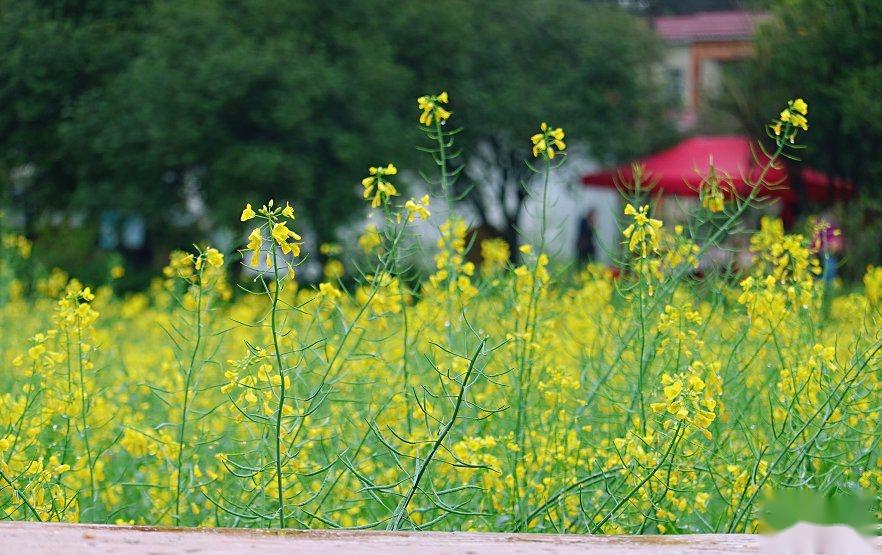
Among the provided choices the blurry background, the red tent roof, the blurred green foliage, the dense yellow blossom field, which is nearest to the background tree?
the blurry background

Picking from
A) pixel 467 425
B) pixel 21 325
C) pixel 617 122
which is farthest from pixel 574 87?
pixel 467 425

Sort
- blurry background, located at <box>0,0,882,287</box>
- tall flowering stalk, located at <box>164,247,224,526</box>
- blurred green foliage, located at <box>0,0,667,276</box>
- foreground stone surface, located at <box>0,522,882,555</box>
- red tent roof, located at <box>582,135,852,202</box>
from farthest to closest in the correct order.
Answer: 1. blurred green foliage, located at <box>0,0,667,276</box>
2. red tent roof, located at <box>582,135,852,202</box>
3. blurry background, located at <box>0,0,882,287</box>
4. tall flowering stalk, located at <box>164,247,224,526</box>
5. foreground stone surface, located at <box>0,522,882,555</box>

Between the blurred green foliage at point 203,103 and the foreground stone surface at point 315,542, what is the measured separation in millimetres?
12691

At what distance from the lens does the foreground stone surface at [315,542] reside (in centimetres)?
177

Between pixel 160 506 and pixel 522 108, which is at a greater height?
pixel 160 506

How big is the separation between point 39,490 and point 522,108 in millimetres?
16461

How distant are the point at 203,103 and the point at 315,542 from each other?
1341 cm

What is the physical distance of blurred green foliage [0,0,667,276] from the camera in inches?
576

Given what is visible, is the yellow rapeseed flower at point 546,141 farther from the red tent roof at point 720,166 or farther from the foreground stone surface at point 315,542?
the red tent roof at point 720,166

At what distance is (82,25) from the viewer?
49.3 feet

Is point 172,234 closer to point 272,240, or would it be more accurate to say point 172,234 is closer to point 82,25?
point 82,25

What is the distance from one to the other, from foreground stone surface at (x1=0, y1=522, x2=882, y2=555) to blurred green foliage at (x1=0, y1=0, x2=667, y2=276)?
1269cm

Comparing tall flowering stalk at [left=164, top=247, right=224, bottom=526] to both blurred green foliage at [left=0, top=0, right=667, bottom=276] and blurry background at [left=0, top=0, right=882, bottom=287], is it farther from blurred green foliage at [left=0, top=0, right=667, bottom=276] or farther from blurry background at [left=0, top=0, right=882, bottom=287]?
blurred green foliage at [left=0, top=0, right=667, bottom=276]

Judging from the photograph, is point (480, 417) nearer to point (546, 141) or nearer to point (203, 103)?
point (546, 141)
